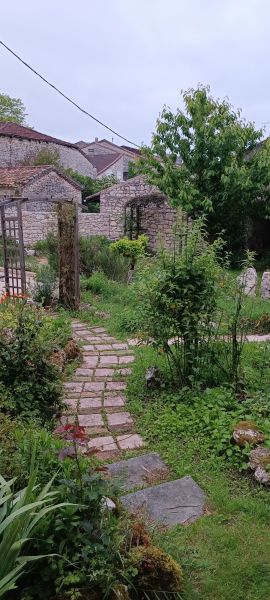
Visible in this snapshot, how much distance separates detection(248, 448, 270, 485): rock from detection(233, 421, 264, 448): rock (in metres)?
0.11

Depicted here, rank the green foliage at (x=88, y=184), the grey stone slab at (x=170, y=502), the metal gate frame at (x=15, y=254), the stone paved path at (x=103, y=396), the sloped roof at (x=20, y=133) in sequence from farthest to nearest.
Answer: the green foliage at (x=88, y=184) → the sloped roof at (x=20, y=133) → the metal gate frame at (x=15, y=254) → the stone paved path at (x=103, y=396) → the grey stone slab at (x=170, y=502)

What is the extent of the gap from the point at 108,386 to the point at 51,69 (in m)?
9.03

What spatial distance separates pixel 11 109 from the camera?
3600cm

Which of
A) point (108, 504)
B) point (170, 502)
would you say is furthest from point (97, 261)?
point (108, 504)

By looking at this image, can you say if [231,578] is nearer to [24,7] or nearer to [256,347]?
[256,347]

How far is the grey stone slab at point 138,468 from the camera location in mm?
2998

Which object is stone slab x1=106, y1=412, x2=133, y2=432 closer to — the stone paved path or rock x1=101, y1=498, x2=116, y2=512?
the stone paved path

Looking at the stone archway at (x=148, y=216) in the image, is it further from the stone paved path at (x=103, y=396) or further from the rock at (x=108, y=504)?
the rock at (x=108, y=504)

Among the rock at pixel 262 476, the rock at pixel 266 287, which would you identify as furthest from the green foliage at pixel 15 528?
the rock at pixel 266 287

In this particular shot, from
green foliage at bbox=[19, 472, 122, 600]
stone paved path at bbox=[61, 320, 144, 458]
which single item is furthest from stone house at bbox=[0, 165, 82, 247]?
green foliage at bbox=[19, 472, 122, 600]

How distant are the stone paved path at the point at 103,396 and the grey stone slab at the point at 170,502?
23.0 inches

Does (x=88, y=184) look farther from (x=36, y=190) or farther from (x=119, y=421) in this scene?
(x=119, y=421)

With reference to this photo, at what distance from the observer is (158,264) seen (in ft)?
14.3

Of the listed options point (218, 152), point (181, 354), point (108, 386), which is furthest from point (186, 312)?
point (218, 152)
